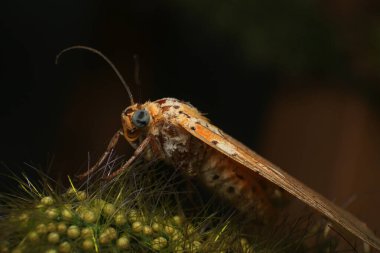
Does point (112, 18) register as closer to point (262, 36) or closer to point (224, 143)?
point (262, 36)

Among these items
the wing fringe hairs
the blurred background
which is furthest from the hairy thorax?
the blurred background

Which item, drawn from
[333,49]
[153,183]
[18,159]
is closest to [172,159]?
[153,183]

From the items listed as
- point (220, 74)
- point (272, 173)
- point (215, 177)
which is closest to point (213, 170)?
point (215, 177)

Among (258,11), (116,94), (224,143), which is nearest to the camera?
(224,143)

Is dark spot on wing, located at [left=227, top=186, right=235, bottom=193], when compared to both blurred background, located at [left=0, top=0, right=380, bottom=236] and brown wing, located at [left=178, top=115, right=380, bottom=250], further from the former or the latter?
blurred background, located at [left=0, top=0, right=380, bottom=236]

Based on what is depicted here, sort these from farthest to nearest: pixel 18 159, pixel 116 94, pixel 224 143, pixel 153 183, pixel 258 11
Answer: pixel 116 94 → pixel 258 11 → pixel 18 159 → pixel 224 143 → pixel 153 183

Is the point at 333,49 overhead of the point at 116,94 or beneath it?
overhead

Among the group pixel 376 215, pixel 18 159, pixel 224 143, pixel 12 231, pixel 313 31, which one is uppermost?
pixel 313 31
